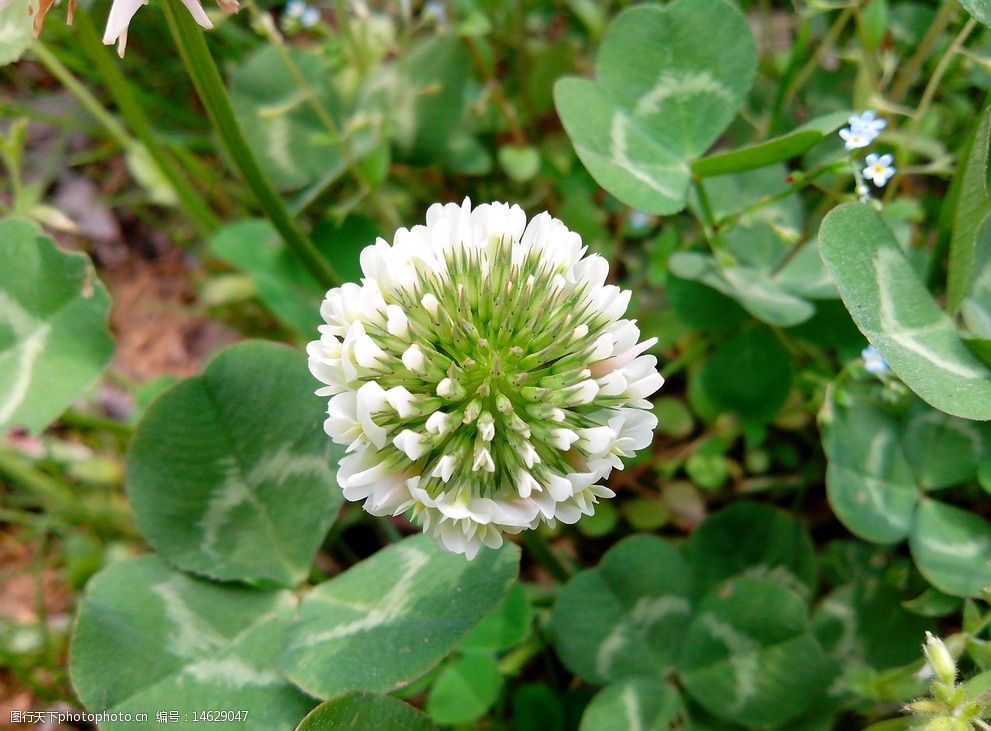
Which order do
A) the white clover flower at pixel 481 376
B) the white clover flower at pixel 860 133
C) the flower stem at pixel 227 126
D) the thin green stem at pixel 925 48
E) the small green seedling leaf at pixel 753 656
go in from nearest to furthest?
the white clover flower at pixel 481 376
the flower stem at pixel 227 126
the white clover flower at pixel 860 133
the small green seedling leaf at pixel 753 656
the thin green stem at pixel 925 48

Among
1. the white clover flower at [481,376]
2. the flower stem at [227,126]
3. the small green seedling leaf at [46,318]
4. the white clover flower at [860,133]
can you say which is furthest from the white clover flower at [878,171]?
the small green seedling leaf at [46,318]

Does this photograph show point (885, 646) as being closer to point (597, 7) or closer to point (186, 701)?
point (186, 701)

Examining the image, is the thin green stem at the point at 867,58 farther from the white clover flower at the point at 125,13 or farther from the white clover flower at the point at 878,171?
the white clover flower at the point at 125,13

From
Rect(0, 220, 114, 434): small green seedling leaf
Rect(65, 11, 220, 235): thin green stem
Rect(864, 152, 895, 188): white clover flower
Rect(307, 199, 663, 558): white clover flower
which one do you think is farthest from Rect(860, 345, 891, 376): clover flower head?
Rect(65, 11, 220, 235): thin green stem

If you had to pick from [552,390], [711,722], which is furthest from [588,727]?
[552,390]

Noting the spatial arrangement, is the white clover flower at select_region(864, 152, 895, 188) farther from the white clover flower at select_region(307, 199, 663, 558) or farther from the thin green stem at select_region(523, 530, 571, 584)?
the thin green stem at select_region(523, 530, 571, 584)

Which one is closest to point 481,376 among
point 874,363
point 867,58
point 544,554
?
point 544,554
